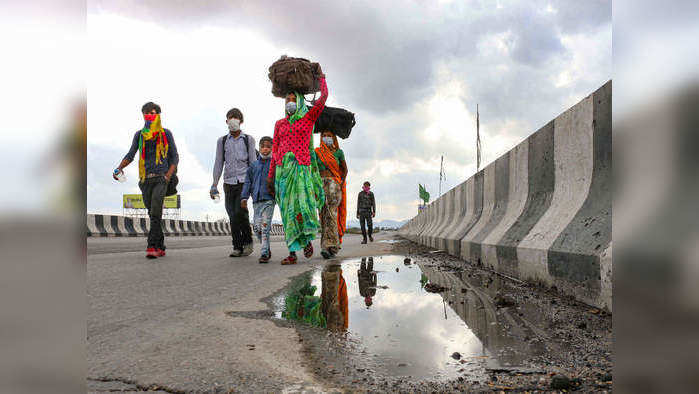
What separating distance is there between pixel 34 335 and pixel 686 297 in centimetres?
59

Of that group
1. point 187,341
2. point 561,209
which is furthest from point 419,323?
point 561,209

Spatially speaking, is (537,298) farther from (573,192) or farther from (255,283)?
(255,283)

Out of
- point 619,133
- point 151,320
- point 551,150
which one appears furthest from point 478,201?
point 619,133

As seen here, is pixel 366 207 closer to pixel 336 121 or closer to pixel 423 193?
pixel 336 121

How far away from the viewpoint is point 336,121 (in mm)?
5609

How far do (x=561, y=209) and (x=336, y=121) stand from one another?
3411 millimetres

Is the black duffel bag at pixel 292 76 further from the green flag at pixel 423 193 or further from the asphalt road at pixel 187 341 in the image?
the green flag at pixel 423 193

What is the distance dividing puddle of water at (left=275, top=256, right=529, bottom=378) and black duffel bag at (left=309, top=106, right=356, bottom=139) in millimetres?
2728

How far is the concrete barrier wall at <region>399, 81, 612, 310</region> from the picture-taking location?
2.21 meters

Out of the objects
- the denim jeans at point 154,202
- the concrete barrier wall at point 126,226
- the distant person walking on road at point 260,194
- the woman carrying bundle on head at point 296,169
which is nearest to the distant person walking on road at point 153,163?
the denim jeans at point 154,202

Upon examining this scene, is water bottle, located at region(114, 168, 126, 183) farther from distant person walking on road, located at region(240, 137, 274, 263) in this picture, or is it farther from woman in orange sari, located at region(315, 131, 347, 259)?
woman in orange sari, located at region(315, 131, 347, 259)

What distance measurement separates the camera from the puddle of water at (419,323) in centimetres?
142

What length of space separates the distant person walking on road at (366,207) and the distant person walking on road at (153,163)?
26.3 ft

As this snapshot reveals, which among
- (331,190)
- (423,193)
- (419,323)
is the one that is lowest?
(419,323)
